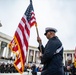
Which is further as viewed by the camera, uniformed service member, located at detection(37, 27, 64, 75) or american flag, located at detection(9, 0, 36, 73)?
american flag, located at detection(9, 0, 36, 73)

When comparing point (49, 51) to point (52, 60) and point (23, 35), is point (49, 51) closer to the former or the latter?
point (52, 60)

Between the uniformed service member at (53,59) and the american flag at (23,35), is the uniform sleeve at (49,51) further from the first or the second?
the american flag at (23,35)

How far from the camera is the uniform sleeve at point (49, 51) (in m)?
3.87

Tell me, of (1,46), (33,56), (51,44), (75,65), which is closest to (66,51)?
(33,56)

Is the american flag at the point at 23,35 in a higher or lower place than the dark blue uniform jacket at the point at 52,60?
higher

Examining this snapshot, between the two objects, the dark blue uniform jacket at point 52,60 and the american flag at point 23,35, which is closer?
the dark blue uniform jacket at point 52,60

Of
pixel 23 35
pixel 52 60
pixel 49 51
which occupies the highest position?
pixel 23 35

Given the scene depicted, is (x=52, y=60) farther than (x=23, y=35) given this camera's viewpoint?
No

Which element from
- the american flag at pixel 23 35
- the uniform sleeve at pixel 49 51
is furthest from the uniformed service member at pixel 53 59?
the american flag at pixel 23 35

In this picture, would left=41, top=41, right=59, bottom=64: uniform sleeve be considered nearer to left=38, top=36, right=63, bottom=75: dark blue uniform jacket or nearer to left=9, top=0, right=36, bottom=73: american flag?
left=38, top=36, right=63, bottom=75: dark blue uniform jacket

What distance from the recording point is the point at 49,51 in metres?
3.88

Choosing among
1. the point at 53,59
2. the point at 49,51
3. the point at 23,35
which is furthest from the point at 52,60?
the point at 23,35

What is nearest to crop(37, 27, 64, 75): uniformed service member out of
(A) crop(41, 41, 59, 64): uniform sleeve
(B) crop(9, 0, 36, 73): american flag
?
(A) crop(41, 41, 59, 64): uniform sleeve

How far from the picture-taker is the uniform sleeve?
12.7ft
